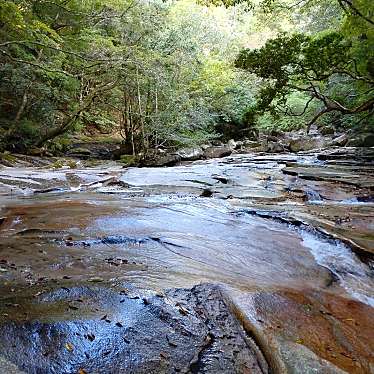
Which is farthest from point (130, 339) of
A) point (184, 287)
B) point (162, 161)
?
point (162, 161)

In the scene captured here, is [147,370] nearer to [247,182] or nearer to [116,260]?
[116,260]

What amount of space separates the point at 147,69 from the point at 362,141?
25.0ft

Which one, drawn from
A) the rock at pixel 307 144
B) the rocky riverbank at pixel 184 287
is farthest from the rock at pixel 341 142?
the rocky riverbank at pixel 184 287

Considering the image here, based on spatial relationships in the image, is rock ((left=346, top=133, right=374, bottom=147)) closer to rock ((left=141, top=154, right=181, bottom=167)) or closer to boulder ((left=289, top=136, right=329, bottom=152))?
boulder ((left=289, top=136, right=329, bottom=152))

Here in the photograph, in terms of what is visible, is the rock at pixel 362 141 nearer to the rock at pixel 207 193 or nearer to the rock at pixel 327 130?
the rock at pixel 327 130

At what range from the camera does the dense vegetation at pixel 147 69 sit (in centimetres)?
823

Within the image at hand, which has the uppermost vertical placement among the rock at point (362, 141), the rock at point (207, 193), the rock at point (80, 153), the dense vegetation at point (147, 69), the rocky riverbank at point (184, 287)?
the dense vegetation at point (147, 69)

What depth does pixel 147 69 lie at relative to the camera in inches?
503

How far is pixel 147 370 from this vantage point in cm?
147

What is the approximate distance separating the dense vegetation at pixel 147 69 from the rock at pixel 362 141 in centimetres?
65

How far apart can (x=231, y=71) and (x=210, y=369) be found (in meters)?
20.5

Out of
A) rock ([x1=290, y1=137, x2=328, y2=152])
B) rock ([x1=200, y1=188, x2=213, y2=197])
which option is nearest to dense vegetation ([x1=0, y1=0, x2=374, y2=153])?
rock ([x1=290, y1=137, x2=328, y2=152])

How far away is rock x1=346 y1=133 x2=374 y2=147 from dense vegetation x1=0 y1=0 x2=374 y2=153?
0.65 m

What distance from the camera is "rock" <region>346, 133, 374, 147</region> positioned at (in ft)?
42.9
